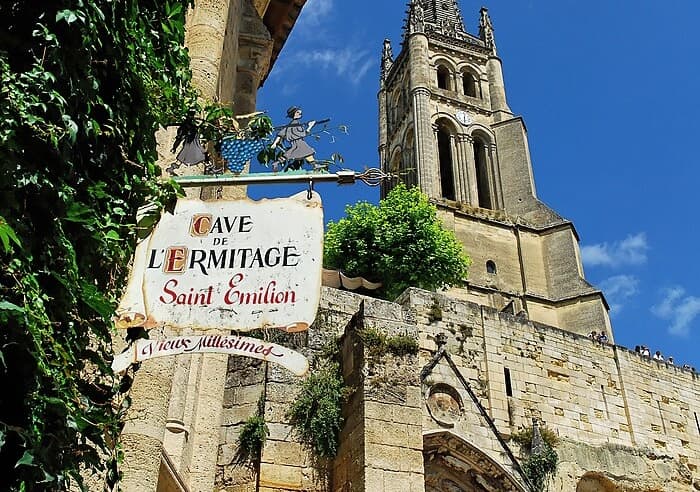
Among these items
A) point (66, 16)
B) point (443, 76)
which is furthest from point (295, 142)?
point (443, 76)

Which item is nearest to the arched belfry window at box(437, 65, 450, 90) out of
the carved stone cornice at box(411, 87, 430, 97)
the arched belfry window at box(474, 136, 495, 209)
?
the carved stone cornice at box(411, 87, 430, 97)

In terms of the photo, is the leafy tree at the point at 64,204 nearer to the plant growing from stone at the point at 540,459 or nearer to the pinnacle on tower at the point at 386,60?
the plant growing from stone at the point at 540,459

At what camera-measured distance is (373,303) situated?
10312mm

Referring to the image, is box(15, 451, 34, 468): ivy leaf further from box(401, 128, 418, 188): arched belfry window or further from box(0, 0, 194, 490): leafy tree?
box(401, 128, 418, 188): arched belfry window

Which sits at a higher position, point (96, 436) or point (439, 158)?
point (439, 158)

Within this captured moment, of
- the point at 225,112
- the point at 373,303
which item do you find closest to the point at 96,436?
the point at 225,112

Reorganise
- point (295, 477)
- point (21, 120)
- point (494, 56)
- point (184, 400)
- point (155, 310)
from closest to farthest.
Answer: point (21, 120) → point (155, 310) → point (184, 400) → point (295, 477) → point (494, 56)

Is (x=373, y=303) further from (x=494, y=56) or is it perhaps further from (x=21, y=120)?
(x=494, y=56)

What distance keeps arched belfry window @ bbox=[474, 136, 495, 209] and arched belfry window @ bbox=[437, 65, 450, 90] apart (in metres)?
4.33

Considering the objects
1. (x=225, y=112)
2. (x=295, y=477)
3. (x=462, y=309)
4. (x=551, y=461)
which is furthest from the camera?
(x=462, y=309)

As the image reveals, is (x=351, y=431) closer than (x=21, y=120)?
No

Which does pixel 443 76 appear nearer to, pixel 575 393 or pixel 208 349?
pixel 575 393

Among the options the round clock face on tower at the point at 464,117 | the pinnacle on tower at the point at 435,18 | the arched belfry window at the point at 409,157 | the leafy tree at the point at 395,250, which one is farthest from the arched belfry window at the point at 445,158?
the leafy tree at the point at 395,250

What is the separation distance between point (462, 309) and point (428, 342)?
1546mm
